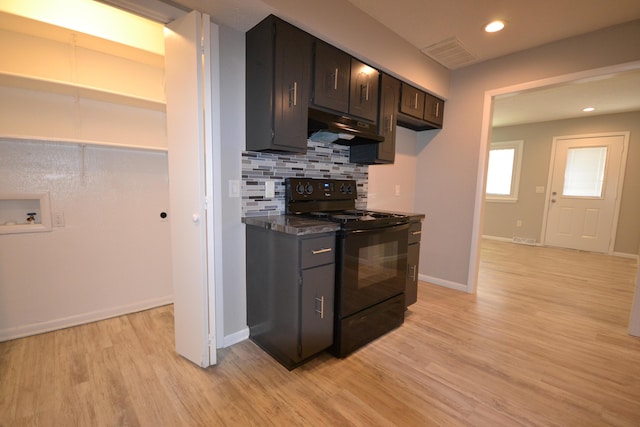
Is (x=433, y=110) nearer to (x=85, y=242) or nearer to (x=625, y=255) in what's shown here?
(x=85, y=242)

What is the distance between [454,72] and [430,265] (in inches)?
90.4

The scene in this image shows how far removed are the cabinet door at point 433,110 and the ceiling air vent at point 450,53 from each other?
362 mm

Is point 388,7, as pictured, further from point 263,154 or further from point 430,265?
point 430,265

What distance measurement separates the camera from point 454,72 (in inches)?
122

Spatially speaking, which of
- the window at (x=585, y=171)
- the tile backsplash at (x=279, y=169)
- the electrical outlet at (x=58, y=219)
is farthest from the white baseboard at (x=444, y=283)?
the window at (x=585, y=171)

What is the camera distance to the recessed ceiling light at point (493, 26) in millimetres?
2203

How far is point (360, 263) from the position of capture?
1867 millimetres

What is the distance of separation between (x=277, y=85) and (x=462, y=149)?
2332 mm

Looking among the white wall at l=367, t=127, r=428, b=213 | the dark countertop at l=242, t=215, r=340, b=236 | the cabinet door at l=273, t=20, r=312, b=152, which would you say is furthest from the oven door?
the white wall at l=367, t=127, r=428, b=213

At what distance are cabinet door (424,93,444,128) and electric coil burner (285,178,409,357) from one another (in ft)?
4.59

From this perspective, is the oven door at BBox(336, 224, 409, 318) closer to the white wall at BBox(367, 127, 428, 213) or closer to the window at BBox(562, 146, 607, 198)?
the white wall at BBox(367, 127, 428, 213)

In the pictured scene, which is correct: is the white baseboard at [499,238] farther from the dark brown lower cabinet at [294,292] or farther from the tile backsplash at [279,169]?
the dark brown lower cabinet at [294,292]

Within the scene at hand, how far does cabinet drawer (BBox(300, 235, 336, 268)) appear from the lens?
5.24ft

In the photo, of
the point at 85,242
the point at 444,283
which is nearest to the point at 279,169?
the point at 85,242
